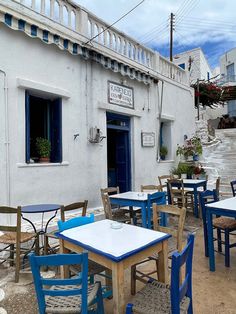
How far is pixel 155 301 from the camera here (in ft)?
6.45

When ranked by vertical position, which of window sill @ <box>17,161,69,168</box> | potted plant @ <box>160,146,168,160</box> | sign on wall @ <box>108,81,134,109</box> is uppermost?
sign on wall @ <box>108,81,134,109</box>

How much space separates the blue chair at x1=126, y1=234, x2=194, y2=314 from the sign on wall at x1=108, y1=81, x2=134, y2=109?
17.8ft

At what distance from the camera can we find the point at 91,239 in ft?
7.47

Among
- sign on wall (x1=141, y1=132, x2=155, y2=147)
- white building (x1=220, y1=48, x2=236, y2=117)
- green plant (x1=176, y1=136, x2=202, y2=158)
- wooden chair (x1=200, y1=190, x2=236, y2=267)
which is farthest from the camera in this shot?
white building (x1=220, y1=48, x2=236, y2=117)

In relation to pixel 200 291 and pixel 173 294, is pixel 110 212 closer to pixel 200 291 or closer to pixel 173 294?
pixel 200 291

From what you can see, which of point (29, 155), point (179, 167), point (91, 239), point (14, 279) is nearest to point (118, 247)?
point (91, 239)

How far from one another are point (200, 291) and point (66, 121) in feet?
14.0

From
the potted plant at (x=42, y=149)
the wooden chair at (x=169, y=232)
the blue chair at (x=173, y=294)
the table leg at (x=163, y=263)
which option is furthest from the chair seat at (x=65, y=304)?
the potted plant at (x=42, y=149)

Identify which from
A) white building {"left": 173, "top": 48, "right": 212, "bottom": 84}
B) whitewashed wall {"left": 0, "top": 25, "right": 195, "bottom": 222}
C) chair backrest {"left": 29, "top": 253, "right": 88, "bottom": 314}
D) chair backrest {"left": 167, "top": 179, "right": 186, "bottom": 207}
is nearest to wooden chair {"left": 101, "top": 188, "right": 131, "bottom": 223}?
whitewashed wall {"left": 0, "top": 25, "right": 195, "bottom": 222}

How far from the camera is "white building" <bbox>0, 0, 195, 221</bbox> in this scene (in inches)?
186

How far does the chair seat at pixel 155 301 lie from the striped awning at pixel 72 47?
4715mm

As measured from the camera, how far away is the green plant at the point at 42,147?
5.36m

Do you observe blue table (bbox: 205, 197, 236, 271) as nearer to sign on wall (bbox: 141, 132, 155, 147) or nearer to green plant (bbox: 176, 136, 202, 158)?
sign on wall (bbox: 141, 132, 155, 147)

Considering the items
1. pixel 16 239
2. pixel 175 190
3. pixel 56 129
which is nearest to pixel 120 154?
pixel 175 190
